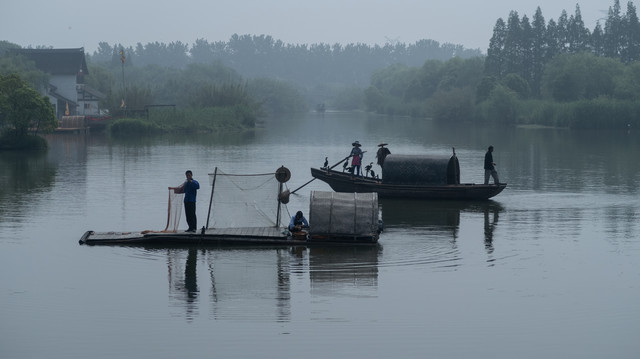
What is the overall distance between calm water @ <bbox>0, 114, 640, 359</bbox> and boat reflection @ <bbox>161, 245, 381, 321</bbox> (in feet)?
0.16

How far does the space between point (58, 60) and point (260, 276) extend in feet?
288

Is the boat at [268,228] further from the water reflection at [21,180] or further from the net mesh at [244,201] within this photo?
the water reflection at [21,180]

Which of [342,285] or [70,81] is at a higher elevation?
[70,81]

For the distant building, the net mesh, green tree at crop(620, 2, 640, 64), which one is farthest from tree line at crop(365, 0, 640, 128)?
the net mesh

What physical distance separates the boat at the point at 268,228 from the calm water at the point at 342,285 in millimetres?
390

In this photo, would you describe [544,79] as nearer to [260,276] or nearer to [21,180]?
[21,180]

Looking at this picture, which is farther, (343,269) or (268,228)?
(268,228)

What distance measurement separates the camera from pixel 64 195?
106 feet

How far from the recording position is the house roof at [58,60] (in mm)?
98037

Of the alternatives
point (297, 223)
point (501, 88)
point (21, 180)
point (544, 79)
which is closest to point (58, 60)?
point (501, 88)

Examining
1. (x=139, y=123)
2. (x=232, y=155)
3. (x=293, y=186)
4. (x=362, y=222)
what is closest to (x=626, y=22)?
(x=139, y=123)

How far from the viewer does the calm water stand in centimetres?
1423

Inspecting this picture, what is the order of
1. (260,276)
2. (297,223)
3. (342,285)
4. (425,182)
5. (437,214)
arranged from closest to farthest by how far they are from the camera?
(342,285), (260,276), (297,223), (437,214), (425,182)

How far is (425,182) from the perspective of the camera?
99.7ft
